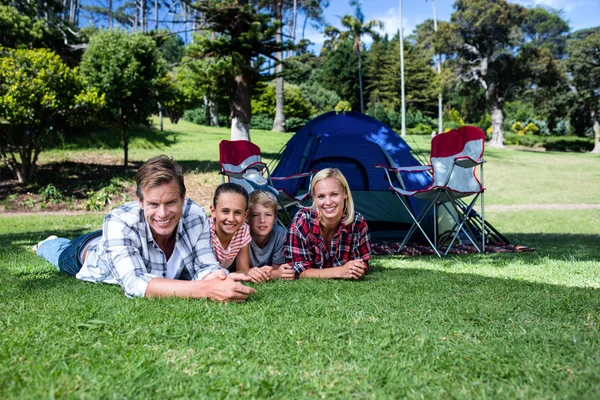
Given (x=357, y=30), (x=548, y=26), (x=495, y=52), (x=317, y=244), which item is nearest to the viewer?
(x=317, y=244)

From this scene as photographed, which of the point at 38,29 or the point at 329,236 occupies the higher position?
the point at 38,29

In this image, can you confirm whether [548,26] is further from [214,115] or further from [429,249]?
[429,249]

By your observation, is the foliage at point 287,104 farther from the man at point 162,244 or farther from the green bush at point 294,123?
the man at point 162,244

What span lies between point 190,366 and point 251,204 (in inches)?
71.0

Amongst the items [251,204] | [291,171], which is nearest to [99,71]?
[291,171]

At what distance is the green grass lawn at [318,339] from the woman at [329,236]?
0.15 metres

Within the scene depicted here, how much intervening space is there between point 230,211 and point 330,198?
621 mm

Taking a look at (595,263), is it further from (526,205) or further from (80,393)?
(526,205)

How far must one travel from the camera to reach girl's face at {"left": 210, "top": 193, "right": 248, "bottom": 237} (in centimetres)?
311

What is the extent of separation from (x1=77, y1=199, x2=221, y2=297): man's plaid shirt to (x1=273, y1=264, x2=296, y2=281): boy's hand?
0.59m

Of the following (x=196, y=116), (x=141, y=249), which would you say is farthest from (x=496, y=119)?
(x=141, y=249)

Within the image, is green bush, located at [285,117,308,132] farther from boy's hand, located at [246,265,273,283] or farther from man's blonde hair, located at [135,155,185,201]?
man's blonde hair, located at [135,155,185,201]

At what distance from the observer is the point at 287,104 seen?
29.0 meters

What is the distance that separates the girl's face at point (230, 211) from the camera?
10.2 feet
